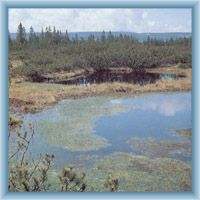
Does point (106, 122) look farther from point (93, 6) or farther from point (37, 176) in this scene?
point (93, 6)

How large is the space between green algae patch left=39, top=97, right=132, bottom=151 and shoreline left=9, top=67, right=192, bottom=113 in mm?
59

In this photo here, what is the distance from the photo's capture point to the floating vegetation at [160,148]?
3.51 metres

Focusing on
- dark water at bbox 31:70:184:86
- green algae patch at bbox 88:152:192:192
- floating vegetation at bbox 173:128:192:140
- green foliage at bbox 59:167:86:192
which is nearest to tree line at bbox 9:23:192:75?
dark water at bbox 31:70:184:86

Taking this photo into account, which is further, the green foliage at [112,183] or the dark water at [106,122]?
the dark water at [106,122]

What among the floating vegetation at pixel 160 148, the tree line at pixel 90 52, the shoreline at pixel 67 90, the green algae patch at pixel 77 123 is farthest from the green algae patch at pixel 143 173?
the tree line at pixel 90 52

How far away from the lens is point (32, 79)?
3686mm

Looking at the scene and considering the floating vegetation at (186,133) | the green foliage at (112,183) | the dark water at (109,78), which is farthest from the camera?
the dark water at (109,78)

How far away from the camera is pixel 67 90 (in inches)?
145

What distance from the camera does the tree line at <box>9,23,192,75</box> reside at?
12.1ft

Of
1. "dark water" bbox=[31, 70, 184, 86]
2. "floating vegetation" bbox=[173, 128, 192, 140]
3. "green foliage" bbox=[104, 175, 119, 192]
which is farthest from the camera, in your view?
"dark water" bbox=[31, 70, 184, 86]

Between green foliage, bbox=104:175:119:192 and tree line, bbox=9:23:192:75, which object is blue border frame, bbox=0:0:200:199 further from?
tree line, bbox=9:23:192:75

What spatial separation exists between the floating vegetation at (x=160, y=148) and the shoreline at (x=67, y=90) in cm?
38

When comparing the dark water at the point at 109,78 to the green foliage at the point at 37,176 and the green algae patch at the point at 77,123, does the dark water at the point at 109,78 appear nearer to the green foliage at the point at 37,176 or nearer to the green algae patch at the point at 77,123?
the green algae patch at the point at 77,123
